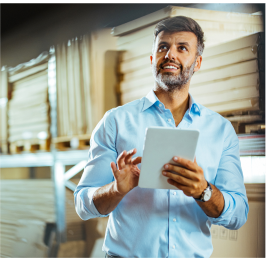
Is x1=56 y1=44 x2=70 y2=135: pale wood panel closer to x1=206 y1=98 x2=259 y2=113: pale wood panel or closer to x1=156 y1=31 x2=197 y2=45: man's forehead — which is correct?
x1=206 y1=98 x2=259 y2=113: pale wood panel

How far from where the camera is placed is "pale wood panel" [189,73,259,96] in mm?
2072

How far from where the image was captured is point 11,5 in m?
3.40

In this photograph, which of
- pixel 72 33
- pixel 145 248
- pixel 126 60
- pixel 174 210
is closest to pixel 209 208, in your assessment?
pixel 174 210

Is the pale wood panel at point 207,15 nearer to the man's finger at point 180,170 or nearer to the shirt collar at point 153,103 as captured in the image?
the shirt collar at point 153,103

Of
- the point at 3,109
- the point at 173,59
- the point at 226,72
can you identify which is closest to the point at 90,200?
the point at 173,59

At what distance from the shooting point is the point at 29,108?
3.99 metres

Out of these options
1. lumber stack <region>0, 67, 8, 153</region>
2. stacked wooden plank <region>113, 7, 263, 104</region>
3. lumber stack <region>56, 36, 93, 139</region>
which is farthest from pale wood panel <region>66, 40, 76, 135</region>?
lumber stack <region>0, 67, 8, 153</region>

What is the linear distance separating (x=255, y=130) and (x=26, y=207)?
330 cm

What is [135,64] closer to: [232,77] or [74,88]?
[74,88]

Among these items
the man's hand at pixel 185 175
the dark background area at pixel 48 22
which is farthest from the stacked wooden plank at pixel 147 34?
the man's hand at pixel 185 175

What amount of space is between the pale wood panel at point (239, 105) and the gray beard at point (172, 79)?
2.67 ft

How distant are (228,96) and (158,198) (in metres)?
1.26

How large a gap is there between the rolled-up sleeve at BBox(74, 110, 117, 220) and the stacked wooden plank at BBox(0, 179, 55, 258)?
8.27 feet

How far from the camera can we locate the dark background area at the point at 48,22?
9.93 feet
